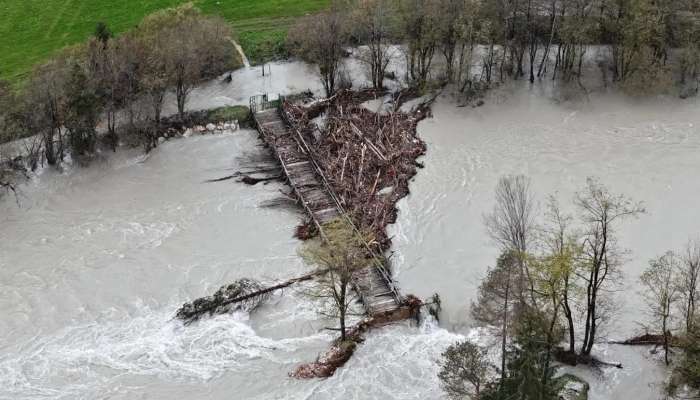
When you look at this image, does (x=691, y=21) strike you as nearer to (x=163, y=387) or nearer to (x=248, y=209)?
(x=248, y=209)

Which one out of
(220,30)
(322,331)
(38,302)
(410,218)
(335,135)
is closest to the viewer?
(322,331)

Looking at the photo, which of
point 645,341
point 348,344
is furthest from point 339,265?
point 645,341

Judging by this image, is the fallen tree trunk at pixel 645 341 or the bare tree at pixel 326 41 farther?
the bare tree at pixel 326 41

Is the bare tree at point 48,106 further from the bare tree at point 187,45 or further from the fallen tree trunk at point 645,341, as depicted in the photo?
the fallen tree trunk at point 645,341

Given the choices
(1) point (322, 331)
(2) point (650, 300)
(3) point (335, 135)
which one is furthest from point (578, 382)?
(3) point (335, 135)

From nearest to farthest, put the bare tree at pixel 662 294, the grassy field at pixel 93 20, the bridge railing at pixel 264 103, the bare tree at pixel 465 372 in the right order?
the bare tree at pixel 465 372, the bare tree at pixel 662 294, the bridge railing at pixel 264 103, the grassy field at pixel 93 20

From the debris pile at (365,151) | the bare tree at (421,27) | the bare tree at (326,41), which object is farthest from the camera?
the bare tree at (326,41)

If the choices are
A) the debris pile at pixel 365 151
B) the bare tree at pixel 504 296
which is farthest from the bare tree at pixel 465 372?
the debris pile at pixel 365 151
